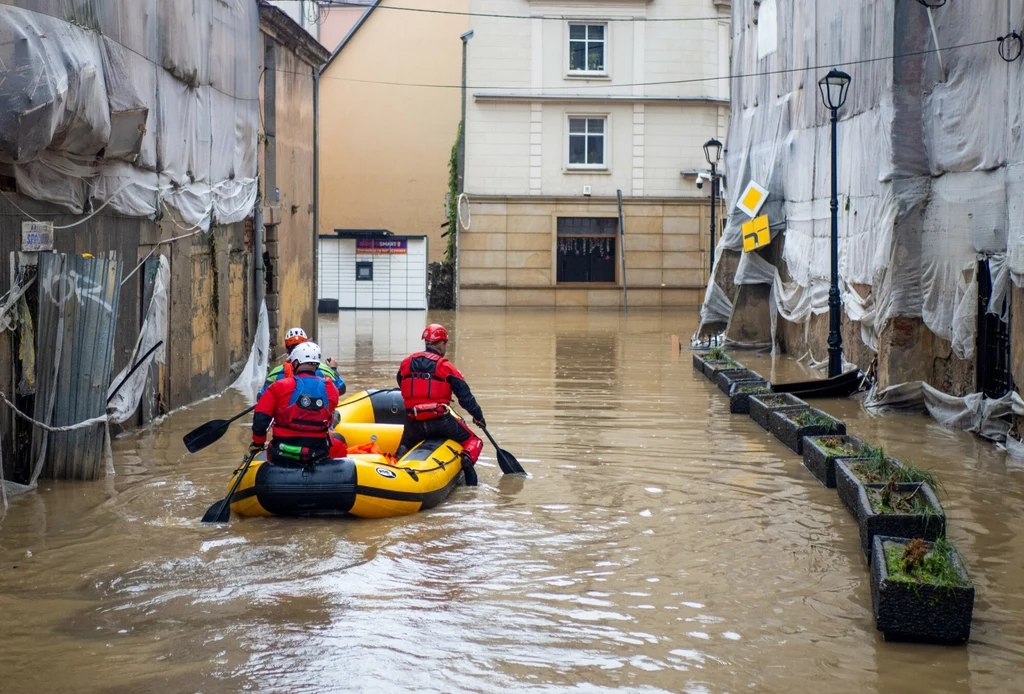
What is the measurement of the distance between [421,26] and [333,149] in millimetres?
4790

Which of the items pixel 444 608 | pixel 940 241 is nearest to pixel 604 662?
pixel 444 608

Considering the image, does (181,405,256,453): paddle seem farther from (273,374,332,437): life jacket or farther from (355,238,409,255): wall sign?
(355,238,409,255): wall sign

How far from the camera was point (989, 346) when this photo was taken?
13.4 meters

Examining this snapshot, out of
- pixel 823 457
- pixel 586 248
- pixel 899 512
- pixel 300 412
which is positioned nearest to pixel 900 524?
pixel 899 512

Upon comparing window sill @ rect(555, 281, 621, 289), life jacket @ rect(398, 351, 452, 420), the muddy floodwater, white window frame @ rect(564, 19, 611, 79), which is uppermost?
white window frame @ rect(564, 19, 611, 79)

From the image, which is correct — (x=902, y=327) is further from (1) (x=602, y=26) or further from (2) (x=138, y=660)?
(1) (x=602, y=26)

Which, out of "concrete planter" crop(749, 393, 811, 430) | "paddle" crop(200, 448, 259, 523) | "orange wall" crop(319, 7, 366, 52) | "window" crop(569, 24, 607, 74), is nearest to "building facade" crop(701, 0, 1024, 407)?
"concrete planter" crop(749, 393, 811, 430)

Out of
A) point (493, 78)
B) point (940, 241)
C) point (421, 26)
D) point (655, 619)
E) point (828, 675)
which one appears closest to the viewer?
point (828, 675)

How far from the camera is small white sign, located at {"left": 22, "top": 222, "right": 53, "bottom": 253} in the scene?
10508 mm

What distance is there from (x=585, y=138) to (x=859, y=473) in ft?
86.9

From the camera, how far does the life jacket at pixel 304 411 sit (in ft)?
31.1

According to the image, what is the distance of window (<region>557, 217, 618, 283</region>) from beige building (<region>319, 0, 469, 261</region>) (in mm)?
5939

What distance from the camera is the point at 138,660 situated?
6.38 metres

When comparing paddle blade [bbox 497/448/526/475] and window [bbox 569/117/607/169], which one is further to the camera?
window [bbox 569/117/607/169]
